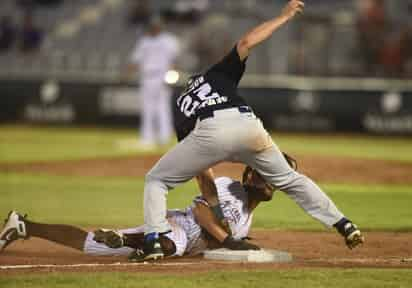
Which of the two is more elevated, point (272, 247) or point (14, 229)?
point (14, 229)

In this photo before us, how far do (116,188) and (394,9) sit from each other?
499 inches

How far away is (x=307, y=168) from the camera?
16.7m

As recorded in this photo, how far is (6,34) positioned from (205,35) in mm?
5669

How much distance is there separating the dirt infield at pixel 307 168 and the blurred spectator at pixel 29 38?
982 cm

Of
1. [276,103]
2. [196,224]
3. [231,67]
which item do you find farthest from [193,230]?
[276,103]

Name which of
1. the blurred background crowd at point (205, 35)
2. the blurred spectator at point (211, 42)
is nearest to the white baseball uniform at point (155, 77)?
the blurred spectator at point (211, 42)

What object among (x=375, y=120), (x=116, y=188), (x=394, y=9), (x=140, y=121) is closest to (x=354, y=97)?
(x=375, y=120)

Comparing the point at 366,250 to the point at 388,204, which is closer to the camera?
the point at 366,250

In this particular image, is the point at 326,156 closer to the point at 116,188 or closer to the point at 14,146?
the point at 116,188

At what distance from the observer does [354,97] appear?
80.6ft

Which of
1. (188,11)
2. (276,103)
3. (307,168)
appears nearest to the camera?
(307,168)

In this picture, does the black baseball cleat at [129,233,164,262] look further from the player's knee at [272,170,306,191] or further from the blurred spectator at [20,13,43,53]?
the blurred spectator at [20,13,43,53]

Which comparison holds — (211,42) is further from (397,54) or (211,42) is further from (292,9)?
(292,9)

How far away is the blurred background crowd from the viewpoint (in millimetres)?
24250
